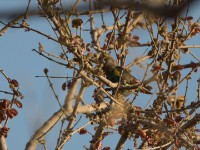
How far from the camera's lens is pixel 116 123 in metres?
5.08

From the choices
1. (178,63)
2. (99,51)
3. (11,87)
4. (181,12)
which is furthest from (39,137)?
(181,12)

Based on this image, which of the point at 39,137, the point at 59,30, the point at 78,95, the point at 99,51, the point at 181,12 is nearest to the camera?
the point at 181,12

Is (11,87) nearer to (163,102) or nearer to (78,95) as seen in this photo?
(78,95)

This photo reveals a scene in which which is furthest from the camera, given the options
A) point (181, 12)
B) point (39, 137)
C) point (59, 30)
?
point (39, 137)

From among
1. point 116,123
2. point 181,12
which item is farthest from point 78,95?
point 181,12

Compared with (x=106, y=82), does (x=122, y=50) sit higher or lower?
higher

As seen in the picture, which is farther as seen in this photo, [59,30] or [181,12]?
[59,30]

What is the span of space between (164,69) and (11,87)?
179 cm

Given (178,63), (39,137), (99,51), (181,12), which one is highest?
(178,63)

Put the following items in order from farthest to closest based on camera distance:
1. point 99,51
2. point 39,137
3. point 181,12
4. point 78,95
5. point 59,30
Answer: point 78,95
point 99,51
point 39,137
point 59,30
point 181,12

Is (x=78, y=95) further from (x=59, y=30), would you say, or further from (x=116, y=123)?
(x=59, y=30)

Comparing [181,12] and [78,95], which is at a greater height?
[78,95]

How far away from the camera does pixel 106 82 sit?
4574 mm

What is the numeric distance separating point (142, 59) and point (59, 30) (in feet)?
3.98
